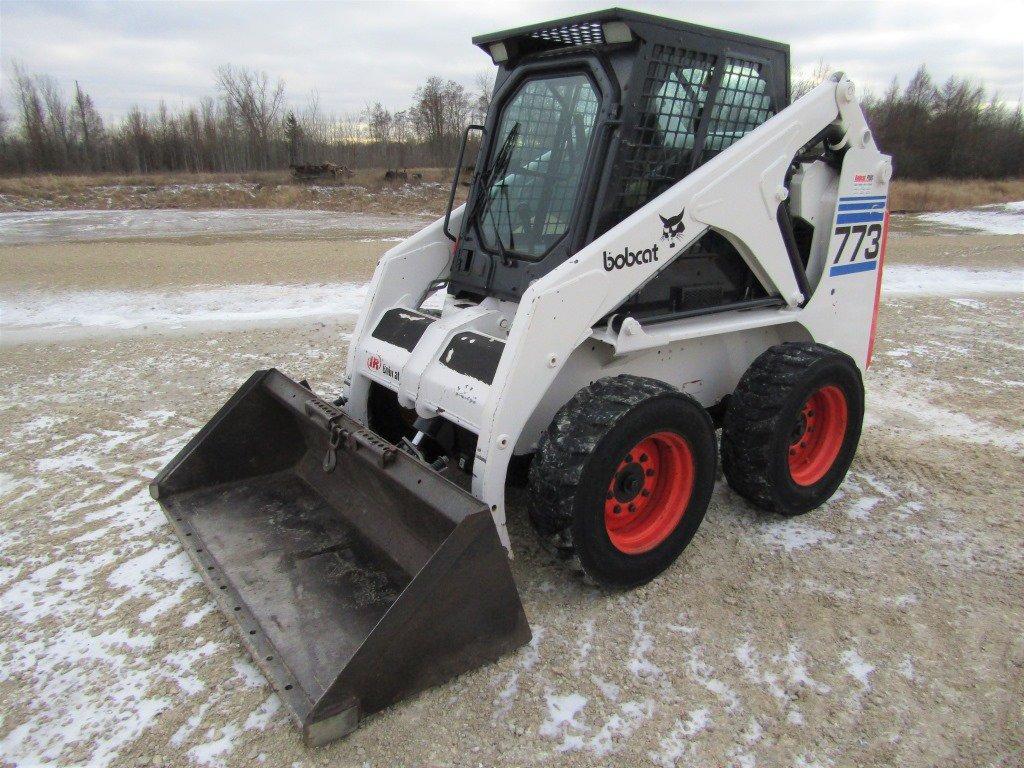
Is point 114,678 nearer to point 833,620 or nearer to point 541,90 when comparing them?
point 833,620

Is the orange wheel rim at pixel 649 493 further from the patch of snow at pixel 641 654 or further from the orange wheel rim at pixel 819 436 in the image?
the orange wheel rim at pixel 819 436

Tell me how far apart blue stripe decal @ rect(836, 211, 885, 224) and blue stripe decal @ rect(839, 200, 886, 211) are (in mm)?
23

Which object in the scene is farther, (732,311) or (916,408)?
(916,408)

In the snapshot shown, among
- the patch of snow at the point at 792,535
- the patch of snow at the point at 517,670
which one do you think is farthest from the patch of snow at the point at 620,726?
the patch of snow at the point at 792,535

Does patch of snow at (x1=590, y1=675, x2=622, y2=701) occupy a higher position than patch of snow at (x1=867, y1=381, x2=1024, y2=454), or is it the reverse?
patch of snow at (x1=867, y1=381, x2=1024, y2=454)

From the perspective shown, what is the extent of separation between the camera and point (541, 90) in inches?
146

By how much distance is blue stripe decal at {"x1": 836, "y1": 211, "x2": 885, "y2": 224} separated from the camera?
157 inches

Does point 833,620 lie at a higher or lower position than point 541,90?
lower

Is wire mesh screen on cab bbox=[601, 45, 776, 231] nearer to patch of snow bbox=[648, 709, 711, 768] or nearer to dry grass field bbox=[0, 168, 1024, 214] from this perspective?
patch of snow bbox=[648, 709, 711, 768]

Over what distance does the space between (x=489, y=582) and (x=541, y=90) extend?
8.13 feet

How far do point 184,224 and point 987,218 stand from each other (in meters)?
24.3

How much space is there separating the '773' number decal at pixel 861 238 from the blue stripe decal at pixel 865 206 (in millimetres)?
93

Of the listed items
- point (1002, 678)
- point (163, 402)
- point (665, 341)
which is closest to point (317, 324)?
point (163, 402)

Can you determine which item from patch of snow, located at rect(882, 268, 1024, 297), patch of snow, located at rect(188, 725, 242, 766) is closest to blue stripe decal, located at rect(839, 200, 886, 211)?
patch of snow, located at rect(188, 725, 242, 766)
